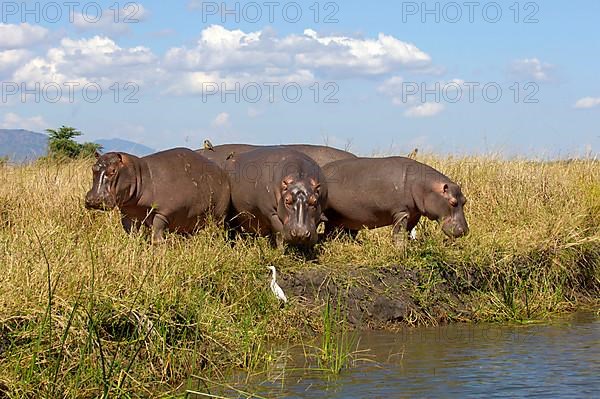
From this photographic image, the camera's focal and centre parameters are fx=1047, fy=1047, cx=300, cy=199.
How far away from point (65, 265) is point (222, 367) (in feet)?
4.31

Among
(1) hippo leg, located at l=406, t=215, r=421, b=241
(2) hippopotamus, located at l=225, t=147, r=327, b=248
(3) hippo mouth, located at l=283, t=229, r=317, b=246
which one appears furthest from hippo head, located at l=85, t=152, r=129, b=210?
(1) hippo leg, located at l=406, t=215, r=421, b=241

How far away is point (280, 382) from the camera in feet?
23.5

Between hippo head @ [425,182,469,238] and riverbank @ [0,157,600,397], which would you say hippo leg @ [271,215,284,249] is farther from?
hippo head @ [425,182,469,238]

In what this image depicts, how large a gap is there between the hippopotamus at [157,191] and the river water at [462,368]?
212cm

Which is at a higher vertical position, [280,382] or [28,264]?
[28,264]

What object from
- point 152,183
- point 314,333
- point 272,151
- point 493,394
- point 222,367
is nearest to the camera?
point 493,394

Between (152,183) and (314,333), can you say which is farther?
(152,183)

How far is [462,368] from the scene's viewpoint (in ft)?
25.3

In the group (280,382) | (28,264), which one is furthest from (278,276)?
(28,264)

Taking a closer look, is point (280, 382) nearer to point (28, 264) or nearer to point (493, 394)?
point (493, 394)

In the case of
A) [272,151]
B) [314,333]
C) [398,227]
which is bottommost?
[314,333]

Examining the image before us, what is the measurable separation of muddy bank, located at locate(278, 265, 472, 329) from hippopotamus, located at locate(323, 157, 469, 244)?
89 cm

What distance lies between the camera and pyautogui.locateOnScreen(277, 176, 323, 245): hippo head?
31.4ft

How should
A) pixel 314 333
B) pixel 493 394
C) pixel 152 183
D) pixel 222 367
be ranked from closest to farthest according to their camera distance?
pixel 493 394 → pixel 222 367 → pixel 314 333 → pixel 152 183
